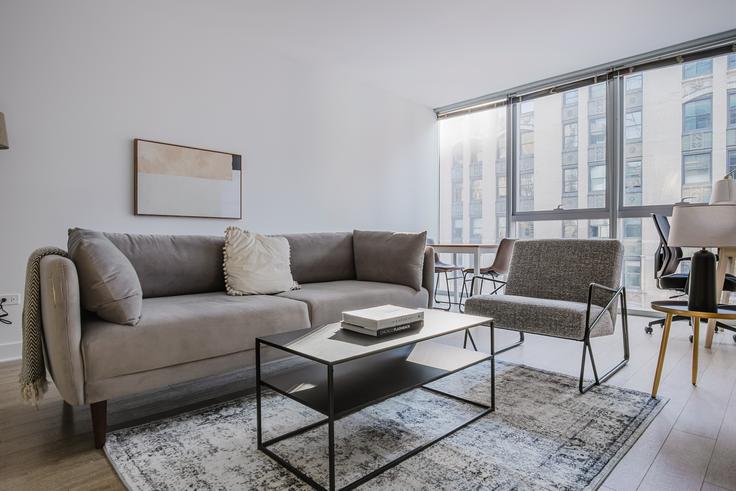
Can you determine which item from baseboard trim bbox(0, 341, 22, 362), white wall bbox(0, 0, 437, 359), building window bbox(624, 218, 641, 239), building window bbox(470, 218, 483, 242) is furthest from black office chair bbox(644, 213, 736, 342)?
baseboard trim bbox(0, 341, 22, 362)

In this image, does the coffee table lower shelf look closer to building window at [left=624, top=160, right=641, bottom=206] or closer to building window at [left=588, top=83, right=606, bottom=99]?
building window at [left=624, top=160, right=641, bottom=206]

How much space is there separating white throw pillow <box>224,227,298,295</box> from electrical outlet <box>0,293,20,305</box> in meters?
1.38

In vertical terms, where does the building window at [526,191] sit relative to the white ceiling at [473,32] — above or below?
below

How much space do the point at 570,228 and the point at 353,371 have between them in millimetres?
3761

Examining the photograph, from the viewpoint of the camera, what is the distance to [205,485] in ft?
4.30

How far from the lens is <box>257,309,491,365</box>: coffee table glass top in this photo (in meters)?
1.35

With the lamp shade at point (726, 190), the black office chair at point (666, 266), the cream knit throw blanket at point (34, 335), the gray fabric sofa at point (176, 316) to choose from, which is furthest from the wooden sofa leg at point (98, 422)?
the lamp shade at point (726, 190)

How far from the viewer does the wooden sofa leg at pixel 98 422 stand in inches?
61.0

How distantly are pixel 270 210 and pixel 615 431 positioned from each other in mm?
3156

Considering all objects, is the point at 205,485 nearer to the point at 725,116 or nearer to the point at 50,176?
the point at 50,176

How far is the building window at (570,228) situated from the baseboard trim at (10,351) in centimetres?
492

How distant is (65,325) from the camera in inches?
59.5

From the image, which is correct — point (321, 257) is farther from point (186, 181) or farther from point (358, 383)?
point (358, 383)

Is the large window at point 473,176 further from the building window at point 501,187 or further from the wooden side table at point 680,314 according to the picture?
the wooden side table at point 680,314
